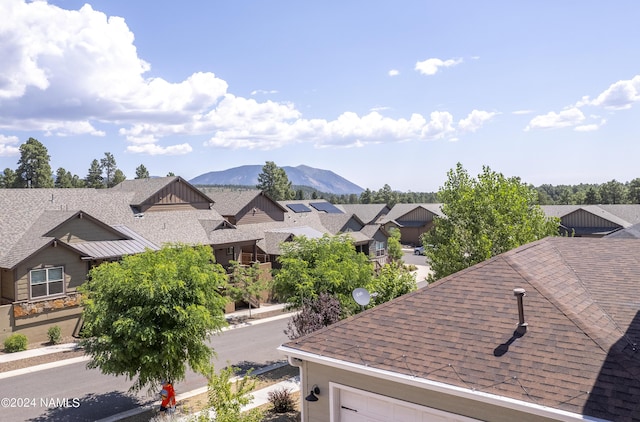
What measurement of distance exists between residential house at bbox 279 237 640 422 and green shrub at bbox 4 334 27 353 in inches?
722

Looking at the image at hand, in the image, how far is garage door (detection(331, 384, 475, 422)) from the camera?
27.9 feet

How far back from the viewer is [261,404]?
610 inches

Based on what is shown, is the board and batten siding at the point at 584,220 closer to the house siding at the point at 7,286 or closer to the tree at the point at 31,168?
the house siding at the point at 7,286

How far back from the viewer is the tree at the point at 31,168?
7012cm

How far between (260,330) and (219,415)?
738 inches

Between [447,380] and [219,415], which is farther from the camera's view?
[219,415]

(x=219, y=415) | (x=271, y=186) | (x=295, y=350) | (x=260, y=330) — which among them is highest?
(x=271, y=186)

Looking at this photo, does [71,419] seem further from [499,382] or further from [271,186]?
[271,186]

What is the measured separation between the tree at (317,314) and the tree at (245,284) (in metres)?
12.4

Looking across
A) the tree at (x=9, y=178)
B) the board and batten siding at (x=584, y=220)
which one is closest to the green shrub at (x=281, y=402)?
the board and batten siding at (x=584, y=220)

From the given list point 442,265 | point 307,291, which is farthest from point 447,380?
point 442,265

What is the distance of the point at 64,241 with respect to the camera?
26.2 meters

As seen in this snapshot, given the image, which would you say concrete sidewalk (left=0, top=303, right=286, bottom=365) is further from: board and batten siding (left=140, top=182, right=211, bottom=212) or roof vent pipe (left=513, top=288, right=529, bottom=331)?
board and batten siding (left=140, top=182, right=211, bottom=212)

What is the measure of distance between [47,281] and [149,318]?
1409cm
